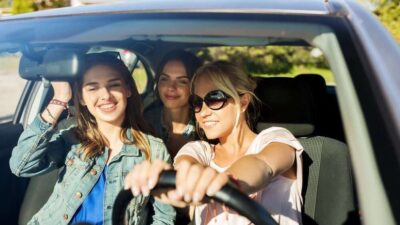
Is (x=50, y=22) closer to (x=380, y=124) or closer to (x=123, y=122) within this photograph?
(x=123, y=122)

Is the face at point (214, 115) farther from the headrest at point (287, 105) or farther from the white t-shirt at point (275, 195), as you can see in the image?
the headrest at point (287, 105)

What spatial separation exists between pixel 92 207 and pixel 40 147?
309mm

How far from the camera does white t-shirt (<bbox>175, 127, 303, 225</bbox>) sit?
2102mm

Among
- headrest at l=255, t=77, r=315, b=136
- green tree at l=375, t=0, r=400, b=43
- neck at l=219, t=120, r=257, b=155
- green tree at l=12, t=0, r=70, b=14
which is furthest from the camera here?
green tree at l=375, t=0, r=400, b=43

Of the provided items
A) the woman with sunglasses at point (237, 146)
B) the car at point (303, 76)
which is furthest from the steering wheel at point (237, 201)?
the woman with sunglasses at point (237, 146)

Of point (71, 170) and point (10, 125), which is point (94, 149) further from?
point (10, 125)

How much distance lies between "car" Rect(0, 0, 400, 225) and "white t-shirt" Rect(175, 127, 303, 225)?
0.70 ft

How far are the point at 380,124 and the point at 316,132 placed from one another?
1178 millimetres

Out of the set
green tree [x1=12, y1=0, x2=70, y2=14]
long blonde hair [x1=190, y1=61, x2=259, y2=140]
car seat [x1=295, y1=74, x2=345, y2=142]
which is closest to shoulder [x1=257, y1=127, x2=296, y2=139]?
long blonde hair [x1=190, y1=61, x2=259, y2=140]

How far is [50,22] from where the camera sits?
1.87 m

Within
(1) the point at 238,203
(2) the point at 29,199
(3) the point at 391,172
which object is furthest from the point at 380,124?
(2) the point at 29,199

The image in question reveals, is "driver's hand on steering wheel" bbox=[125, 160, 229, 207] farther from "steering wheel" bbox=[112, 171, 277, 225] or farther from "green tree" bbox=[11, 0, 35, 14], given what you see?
"green tree" bbox=[11, 0, 35, 14]

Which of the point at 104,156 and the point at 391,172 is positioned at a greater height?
the point at 104,156

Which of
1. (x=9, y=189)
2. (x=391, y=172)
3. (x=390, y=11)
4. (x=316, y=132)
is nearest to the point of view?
(x=391, y=172)
